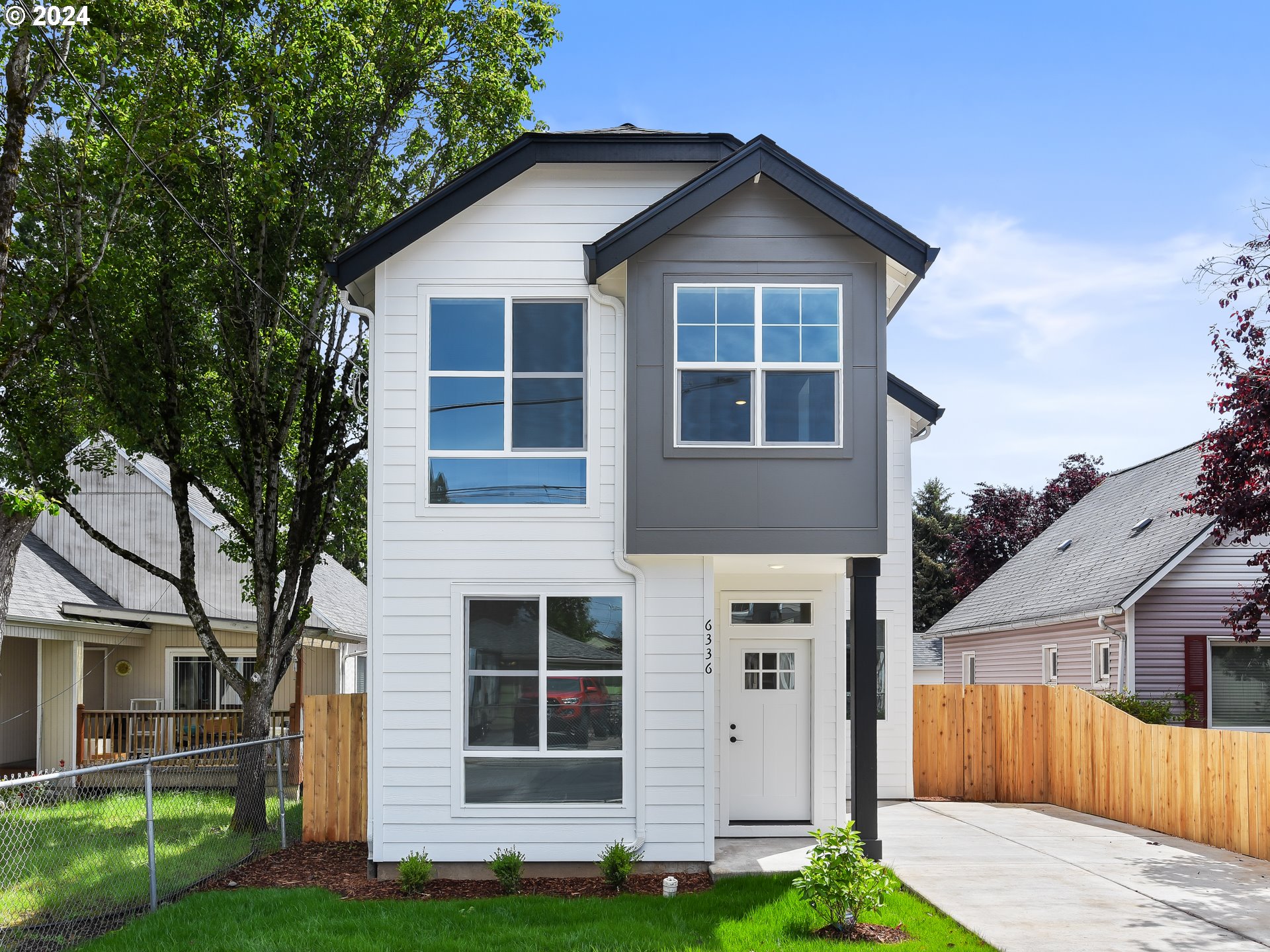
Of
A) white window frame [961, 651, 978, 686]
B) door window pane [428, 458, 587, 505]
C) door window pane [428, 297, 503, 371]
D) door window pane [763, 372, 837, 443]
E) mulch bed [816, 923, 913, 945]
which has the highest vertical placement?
door window pane [428, 297, 503, 371]

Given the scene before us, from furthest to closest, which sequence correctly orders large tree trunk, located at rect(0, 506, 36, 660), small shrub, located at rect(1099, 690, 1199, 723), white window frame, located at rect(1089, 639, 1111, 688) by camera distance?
white window frame, located at rect(1089, 639, 1111, 688)
large tree trunk, located at rect(0, 506, 36, 660)
small shrub, located at rect(1099, 690, 1199, 723)

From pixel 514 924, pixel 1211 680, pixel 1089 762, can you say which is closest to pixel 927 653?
pixel 1211 680

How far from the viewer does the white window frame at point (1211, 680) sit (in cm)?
1733

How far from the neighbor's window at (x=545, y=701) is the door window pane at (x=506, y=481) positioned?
0.98m

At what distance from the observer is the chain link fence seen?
9086 mm

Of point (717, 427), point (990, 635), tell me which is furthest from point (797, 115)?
point (990, 635)

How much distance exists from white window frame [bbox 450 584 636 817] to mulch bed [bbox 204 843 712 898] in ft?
2.00

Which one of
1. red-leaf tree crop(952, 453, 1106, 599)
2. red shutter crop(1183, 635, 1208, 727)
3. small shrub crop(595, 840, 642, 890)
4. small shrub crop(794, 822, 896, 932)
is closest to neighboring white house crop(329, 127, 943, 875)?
small shrub crop(595, 840, 642, 890)

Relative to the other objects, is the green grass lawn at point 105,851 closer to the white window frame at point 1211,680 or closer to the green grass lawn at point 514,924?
the green grass lawn at point 514,924

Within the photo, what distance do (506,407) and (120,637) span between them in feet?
44.7

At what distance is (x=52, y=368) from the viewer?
13984 millimetres

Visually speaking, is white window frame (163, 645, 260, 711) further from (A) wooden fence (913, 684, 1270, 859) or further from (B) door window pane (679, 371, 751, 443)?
(B) door window pane (679, 371, 751, 443)

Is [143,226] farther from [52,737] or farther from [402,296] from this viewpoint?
[52,737]

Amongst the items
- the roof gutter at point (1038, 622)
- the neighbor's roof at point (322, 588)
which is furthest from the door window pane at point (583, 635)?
the neighbor's roof at point (322, 588)
